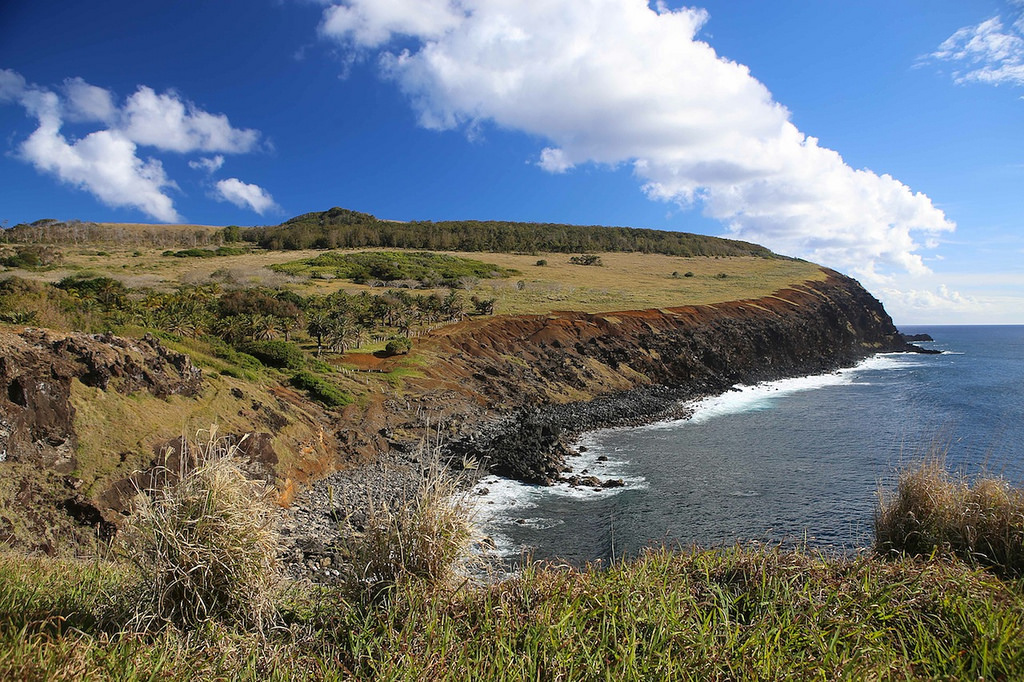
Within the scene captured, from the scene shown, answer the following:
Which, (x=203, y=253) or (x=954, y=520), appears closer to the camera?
(x=954, y=520)

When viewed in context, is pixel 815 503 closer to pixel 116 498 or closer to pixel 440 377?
→ pixel 440 377

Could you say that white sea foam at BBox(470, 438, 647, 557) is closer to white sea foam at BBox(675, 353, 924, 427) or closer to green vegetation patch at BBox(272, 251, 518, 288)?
white sea foam at BBox(675, 353, 924, 427)

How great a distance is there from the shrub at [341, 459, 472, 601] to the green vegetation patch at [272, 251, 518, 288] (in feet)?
160

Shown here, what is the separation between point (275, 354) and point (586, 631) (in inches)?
831

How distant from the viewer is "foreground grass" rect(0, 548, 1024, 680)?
11.8 feet

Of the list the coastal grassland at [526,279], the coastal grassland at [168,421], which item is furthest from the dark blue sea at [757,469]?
the coastal grassland at [526,279]

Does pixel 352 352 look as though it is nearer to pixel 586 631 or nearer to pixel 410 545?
pixel 410 545

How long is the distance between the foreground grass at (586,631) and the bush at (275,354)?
57.9 feet

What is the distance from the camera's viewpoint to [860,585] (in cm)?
466

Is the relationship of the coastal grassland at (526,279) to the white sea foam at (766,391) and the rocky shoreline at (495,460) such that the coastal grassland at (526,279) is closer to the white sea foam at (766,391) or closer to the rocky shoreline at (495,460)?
the white sea foam at (766,391)

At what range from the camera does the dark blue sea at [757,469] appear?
45.3ft

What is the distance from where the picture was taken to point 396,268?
56625mm

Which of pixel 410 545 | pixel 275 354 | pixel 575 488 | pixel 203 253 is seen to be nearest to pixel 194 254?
pixel 203 253

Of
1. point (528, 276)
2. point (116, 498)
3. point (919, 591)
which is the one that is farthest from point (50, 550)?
point (528, 276)
